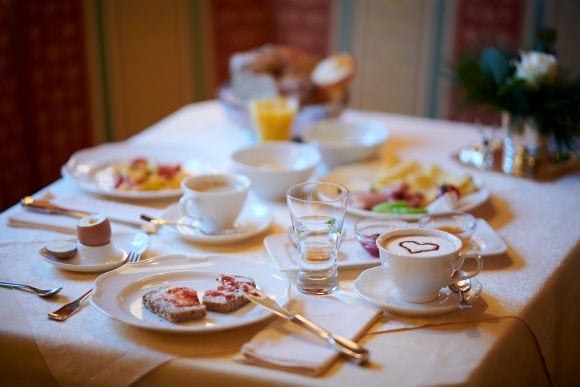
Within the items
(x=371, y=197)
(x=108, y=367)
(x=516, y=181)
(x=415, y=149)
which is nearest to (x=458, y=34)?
(x=415, y=149)

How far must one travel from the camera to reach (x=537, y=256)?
1.50m

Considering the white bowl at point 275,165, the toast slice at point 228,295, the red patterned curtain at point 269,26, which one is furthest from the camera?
the red patterned curtain at point 269,26

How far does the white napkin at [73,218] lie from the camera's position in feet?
5.24

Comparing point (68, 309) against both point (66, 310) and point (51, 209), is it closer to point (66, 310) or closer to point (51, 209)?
point (66, 310)

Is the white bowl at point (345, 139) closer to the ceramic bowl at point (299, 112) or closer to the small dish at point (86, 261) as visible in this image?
the ceramic bowl at point (299, 112)

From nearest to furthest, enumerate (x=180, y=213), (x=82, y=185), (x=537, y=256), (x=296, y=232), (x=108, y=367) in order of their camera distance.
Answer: (x=108, y=367) → (x=296, y=232) → (x=537, y=256) → (x=180, y=213) → (x=82, y=185)

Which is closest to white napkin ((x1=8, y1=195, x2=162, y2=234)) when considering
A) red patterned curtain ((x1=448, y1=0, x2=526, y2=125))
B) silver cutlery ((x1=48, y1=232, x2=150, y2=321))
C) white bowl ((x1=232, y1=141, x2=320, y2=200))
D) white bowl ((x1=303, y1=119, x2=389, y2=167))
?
silver cutlery ((x1=48, y1=232, x2=150, y2=321))

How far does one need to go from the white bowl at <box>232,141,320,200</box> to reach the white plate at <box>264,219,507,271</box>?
0.88 ft

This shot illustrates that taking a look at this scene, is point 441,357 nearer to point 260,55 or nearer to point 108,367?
point 108,367

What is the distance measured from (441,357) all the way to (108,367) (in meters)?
0.49

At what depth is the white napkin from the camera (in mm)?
1597

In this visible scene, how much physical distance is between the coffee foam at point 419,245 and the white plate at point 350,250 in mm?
136

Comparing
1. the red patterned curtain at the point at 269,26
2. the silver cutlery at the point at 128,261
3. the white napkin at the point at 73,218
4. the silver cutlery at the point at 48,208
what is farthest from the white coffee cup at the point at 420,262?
the red patterned curtain at the point at 269,26

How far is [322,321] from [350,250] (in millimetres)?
300
